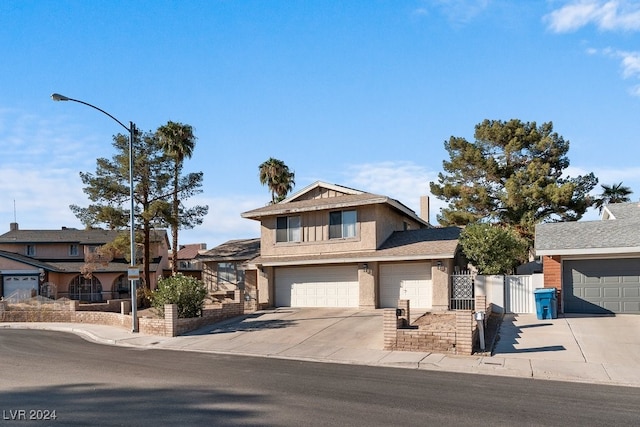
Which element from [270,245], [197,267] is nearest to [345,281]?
[270,245]

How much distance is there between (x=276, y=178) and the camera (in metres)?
44.0

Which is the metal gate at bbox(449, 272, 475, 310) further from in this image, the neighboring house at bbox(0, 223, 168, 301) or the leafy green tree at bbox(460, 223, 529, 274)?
the neighboring house at bbox(0, 223, 168, 301)

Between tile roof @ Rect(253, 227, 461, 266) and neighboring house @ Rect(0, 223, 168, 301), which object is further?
neighboring house @ Rect(0, 223, 168, 301)

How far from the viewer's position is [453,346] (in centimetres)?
1442

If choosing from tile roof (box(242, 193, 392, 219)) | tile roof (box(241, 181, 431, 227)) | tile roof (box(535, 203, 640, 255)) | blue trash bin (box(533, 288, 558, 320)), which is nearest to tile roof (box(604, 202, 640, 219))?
tile roof (box(535, 203, 640, 255))

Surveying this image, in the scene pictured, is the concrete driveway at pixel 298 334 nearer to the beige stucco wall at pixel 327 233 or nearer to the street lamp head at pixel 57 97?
the beige stucco wall at pixel 327 233

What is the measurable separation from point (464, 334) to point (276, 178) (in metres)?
31.4

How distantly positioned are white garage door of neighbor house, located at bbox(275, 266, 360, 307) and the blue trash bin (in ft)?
28.1

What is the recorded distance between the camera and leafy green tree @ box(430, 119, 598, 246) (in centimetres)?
3697

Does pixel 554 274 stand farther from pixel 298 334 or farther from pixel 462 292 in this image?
pixel 298 334

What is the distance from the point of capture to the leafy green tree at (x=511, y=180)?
3697 centimetres

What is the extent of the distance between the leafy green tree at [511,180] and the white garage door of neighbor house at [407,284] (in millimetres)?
15660

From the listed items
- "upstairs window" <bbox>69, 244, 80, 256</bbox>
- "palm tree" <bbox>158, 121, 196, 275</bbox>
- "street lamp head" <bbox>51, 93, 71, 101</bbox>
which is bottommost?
"upstairs window" <bbox>69, 244, 80, 256</bbox>

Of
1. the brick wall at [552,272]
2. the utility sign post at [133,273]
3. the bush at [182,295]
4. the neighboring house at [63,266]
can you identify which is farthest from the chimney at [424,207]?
the utility sign post at [133,273]
